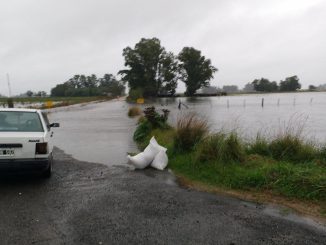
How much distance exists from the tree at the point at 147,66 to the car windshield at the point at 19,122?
94.7 metres

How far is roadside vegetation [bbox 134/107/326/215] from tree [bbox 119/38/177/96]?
93.5 m

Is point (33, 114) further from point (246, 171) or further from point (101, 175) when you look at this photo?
point (246, 171)

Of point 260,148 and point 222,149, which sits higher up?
point 222,149

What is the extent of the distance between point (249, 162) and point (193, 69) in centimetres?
11256

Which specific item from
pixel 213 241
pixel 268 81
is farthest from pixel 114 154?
pixel 268 81

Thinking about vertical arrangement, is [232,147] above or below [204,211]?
above

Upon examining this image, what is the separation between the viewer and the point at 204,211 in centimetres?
565

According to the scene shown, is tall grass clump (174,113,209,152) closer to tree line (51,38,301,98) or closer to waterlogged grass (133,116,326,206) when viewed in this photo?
waterlogged grass (133,116,326,206)

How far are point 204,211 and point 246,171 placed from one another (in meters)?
2.17

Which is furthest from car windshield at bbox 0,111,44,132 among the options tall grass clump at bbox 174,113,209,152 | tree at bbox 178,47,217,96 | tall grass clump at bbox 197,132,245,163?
tree at bbox 178,47,217,96

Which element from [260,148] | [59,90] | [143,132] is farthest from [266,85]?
[260,148]

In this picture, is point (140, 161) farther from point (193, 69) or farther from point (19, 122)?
point (193, 69)

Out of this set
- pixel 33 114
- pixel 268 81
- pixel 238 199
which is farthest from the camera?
pixel 268 81

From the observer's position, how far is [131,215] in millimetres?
5430
